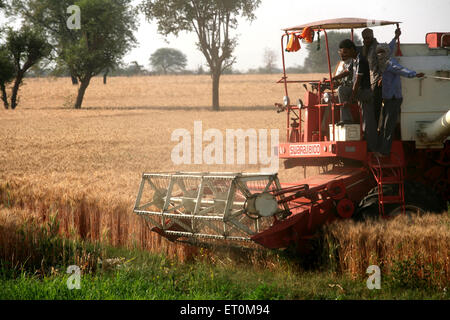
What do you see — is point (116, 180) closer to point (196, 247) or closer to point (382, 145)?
point (196, 247)

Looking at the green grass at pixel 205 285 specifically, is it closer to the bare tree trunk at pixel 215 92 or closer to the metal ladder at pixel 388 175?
the metal ladder at pixel 388 175

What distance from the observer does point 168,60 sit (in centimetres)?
11162

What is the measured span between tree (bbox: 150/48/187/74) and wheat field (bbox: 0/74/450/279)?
5599 centimetres

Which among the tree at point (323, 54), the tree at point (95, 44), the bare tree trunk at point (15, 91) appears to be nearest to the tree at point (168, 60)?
the tree at point (323, 54)

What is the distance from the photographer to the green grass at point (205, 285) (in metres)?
6.81

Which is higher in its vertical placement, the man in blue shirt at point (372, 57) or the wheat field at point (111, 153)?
the man in blue shirt at point (372, 57)

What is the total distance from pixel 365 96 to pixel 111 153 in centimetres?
1386

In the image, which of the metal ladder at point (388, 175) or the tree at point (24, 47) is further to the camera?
the tree at point (24, 47)

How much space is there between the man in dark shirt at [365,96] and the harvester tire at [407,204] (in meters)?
0.74

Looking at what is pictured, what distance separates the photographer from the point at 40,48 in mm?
44125

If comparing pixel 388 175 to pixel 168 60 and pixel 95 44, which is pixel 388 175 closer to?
pixel 95 44

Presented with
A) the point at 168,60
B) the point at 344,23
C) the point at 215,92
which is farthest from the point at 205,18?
the point at 168,60

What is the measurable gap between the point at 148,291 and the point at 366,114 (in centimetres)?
411

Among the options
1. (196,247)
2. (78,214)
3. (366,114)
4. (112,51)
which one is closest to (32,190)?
→ (78,214)
